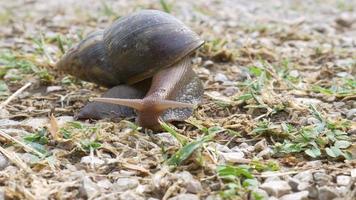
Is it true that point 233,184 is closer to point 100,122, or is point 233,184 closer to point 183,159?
point 183,159

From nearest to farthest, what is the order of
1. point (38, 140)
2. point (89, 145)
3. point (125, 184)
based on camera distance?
point (125, 184) → point (89, 145) → point (38, 140)

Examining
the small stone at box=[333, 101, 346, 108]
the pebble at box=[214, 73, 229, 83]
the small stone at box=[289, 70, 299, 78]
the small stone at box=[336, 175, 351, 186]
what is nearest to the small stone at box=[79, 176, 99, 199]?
the small stone at box=[336, 175, 351, 186]

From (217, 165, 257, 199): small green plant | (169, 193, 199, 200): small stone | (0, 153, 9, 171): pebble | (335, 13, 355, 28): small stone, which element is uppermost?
(217, 165, 257, 199): small green plant

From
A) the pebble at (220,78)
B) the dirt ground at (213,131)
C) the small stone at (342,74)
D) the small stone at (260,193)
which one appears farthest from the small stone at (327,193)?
the small stone at (342,74)

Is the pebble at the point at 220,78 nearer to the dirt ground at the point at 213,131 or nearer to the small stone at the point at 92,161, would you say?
the dirt ground at the point at 213,131

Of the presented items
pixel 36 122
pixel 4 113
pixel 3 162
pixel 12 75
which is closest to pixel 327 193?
pixel 3 162

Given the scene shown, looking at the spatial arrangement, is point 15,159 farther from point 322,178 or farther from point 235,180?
point 322,178

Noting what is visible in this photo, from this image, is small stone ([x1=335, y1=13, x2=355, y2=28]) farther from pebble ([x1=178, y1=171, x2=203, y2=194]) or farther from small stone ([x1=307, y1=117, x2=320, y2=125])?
pebble ([x1=178, y1=171, x2=203, y2=194])
